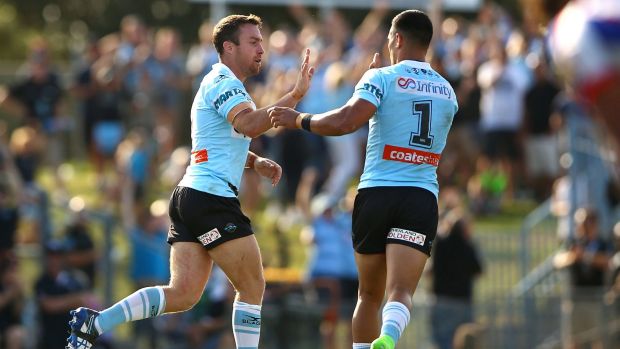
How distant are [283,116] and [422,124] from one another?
3.16 ft

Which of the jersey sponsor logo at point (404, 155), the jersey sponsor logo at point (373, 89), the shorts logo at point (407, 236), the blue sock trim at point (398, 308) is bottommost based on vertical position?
the blue sock trim at point (398, 308)

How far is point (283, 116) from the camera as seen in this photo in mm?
8391

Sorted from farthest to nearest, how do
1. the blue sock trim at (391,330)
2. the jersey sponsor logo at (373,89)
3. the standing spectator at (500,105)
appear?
the standing spectator at (500,105) < the jersey sponsor logo at (373,89) < the blue sock trim at (391,330)

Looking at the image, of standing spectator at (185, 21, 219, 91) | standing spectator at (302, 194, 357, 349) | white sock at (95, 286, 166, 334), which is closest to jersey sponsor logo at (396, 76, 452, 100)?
white sock at (95, 286, 166, 334)

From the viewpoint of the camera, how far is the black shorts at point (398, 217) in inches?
339

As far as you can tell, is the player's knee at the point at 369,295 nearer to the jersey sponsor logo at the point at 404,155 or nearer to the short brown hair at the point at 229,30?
the jersey sponsor logo at the point at 404,155

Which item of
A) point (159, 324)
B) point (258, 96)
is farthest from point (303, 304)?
point (258, 96)

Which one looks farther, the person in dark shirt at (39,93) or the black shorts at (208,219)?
the person in dark shirt at (39,93)

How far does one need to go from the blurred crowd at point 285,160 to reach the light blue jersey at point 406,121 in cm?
707

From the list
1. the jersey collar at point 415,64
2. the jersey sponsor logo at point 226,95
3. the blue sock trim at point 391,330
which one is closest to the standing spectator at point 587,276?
the jersey collar at point 415,64

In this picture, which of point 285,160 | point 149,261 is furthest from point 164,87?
point 149,261

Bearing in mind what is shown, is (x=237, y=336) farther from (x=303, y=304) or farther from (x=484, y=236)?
(x=484, y=236)

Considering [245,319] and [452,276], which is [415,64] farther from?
[452,276]

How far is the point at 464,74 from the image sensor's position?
2100cm
